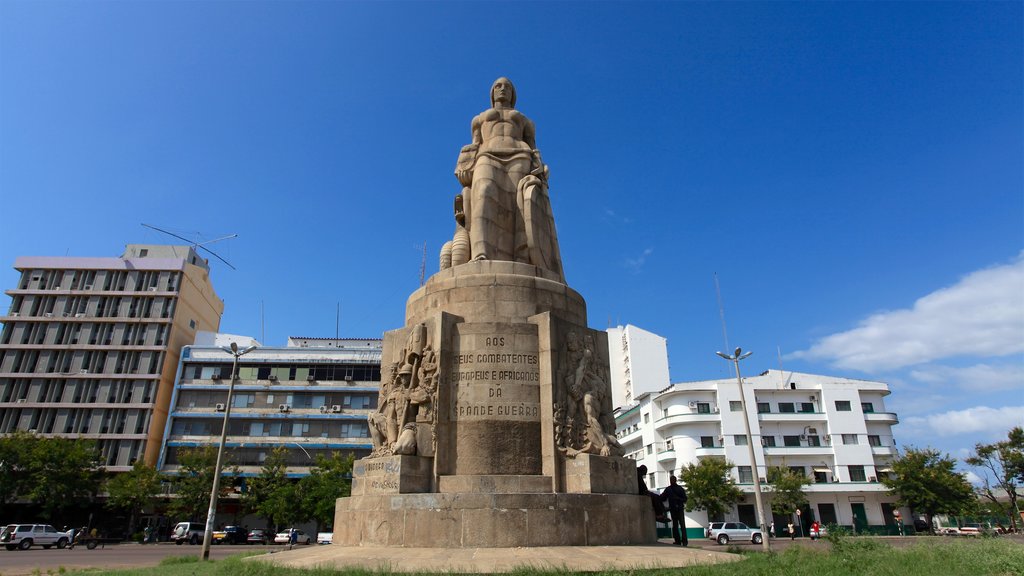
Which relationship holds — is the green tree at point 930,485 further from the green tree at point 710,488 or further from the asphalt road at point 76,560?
the asphalt road at point 76,560

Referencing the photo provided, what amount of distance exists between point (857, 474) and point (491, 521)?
56809 mm

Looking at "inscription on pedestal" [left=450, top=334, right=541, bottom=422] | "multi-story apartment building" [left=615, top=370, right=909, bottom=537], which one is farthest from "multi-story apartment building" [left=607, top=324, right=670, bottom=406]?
"inscription on pedestal" [left=450, top=334, right=541, bottom=422]

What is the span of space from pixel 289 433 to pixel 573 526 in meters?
52.1

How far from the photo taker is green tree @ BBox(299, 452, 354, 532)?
44.9 meters

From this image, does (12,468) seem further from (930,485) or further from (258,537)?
(930,485)

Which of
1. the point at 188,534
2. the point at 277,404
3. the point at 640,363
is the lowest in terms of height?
the point at 188,534

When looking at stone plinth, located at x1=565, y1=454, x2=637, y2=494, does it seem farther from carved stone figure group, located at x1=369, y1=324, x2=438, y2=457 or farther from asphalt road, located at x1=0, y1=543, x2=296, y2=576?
asphalt road, located at x1=0, y1=543, x2=296, y2=576

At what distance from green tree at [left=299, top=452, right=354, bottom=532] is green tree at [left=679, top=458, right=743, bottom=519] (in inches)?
1043

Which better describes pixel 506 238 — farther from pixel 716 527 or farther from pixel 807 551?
pixel 716 527

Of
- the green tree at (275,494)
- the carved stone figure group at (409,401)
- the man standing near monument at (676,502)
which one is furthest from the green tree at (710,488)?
the carved stone figure group at (409,401)

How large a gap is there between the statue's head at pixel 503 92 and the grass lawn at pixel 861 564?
483 inches

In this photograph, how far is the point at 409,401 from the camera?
12336 millimetres

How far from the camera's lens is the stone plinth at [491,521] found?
10375mm

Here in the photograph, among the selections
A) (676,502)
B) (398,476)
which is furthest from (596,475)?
(398,476)
